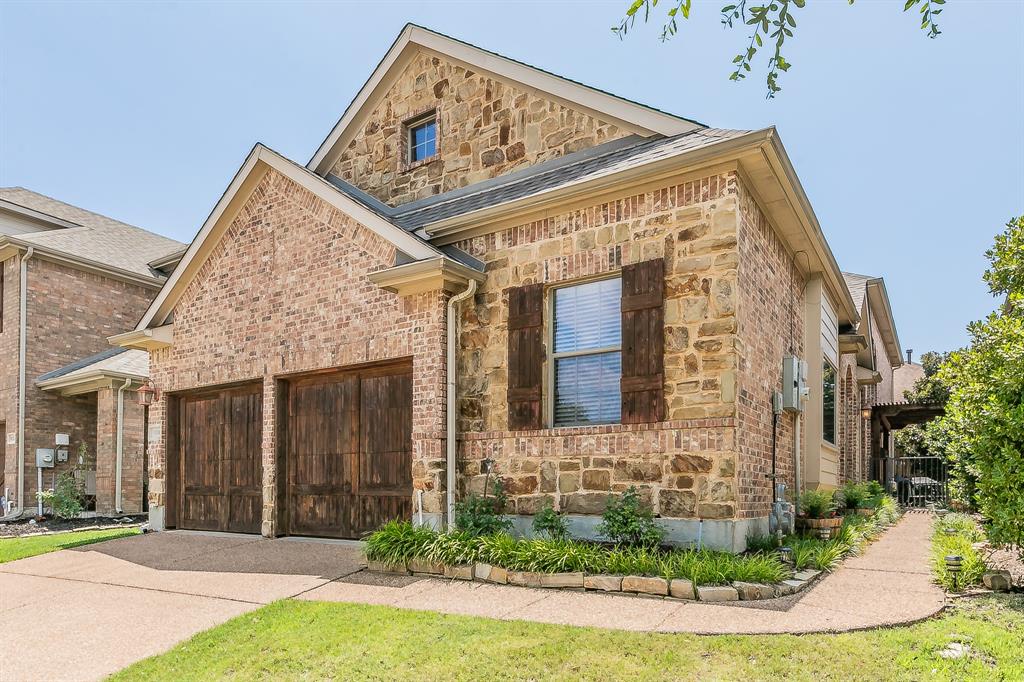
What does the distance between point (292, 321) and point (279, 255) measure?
110cm

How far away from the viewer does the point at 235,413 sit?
476 inches

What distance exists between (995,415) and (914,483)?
56.6 ft

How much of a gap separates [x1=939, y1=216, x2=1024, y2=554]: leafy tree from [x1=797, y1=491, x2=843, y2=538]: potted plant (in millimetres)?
2443

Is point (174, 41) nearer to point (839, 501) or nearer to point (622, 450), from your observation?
point (622, 450)

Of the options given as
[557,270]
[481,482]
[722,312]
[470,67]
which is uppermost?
[470,67]

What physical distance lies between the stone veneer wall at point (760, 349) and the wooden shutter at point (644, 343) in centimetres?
83

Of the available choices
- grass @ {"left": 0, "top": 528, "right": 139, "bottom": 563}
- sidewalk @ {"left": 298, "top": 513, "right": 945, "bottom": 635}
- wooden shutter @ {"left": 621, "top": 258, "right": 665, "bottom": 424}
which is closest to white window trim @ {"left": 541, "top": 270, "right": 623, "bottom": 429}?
wooden shutter @ {"left": 621, "top": 258, "right": 665, "bottom": 424}

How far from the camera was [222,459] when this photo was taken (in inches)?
480

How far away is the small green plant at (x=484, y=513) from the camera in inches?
346

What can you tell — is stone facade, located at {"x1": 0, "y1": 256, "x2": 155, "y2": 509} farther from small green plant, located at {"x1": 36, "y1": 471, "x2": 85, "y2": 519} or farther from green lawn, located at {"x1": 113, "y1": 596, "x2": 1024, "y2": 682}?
green lawn, located at {"x1": 113, "y1": 596, "x2": 1024, "y2": 682}

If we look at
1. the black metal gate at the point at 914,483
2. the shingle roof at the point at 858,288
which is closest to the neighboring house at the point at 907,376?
the black metal gate at the point at 914,483

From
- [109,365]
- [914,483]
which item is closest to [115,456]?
[109,365]

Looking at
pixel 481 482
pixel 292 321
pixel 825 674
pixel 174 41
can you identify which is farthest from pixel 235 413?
pixel 825 674

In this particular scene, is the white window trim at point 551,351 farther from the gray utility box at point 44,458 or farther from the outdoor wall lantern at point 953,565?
the gray utility box at point 44,458
